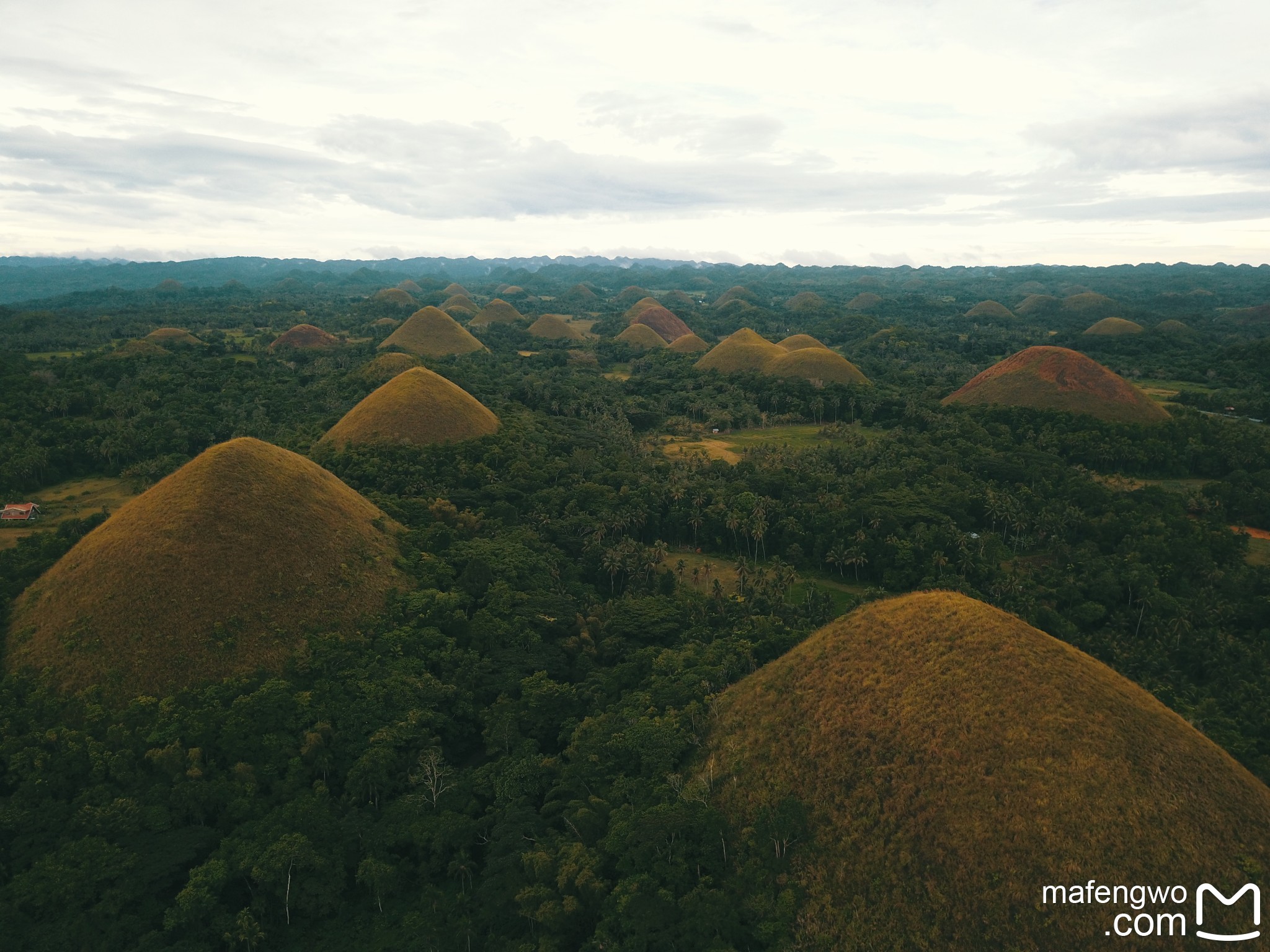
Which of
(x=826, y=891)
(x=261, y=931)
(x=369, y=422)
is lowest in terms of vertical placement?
(x=261, y=931)

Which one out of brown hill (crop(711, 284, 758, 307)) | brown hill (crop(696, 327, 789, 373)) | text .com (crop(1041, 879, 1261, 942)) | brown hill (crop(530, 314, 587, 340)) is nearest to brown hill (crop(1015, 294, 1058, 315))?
brown hill (crop(711, 284, 758, 307))

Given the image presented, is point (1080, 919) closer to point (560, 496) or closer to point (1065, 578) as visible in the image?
point (1065, 578)

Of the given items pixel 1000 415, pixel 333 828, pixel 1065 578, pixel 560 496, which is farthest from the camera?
pixel 1000 415

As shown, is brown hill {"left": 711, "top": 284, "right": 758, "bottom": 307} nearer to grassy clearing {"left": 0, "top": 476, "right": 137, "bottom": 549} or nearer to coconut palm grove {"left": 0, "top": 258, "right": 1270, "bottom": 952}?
coconut palm grove {"left": 0, "top": 258, "right": 1270, "bottom": 952}

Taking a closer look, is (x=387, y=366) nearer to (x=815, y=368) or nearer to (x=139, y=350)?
(x=139, y=350)

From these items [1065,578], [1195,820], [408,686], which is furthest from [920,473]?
[408,686]

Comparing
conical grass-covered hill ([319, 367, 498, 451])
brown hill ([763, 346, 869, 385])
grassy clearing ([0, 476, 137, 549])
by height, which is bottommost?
grassy clearing ([0, 476, 137, 549])

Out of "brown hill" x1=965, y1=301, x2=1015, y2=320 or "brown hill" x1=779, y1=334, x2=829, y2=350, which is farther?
"brown hill" x1=965, y1=301, x2=1015, y2=320
